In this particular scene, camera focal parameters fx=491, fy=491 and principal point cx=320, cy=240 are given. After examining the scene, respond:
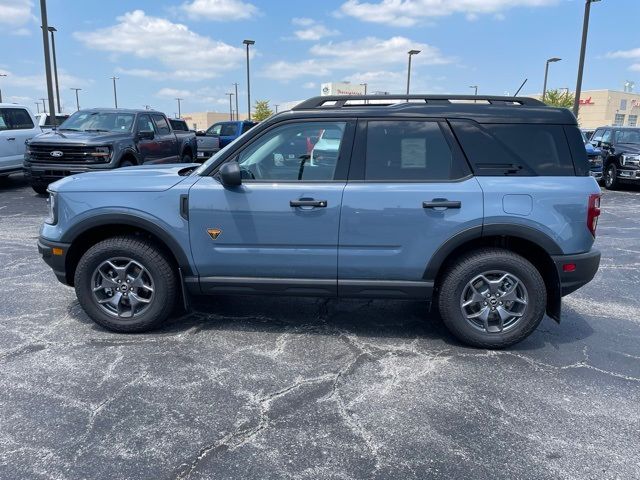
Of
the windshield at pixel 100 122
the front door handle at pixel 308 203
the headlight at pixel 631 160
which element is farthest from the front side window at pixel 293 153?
the headlight at pixel 631 160

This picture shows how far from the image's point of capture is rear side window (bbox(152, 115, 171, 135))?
475 inches

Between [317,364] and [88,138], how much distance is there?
8373 millimetres

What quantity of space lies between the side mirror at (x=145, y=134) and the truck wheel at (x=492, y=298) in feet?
29.2

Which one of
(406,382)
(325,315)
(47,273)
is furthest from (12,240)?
(406,382)

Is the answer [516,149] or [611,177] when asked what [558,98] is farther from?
[516,149]

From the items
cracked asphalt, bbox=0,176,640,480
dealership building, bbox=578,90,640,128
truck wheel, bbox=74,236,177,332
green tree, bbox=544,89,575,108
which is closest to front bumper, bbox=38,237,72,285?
truck wheel, bbox=74,236,177,332

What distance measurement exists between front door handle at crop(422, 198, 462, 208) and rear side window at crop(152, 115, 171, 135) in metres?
9.95

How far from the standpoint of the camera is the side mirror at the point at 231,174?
3584 mm

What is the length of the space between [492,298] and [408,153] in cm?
129

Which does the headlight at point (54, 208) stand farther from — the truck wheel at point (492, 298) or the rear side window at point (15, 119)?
the rear side window at point (15, 119)

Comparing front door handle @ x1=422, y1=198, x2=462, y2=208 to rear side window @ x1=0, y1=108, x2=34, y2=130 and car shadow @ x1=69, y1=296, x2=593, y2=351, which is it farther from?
rear side window @ x1=0, y1=108, x2=34, y2=130

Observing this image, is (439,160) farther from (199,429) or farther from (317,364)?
(199,429)

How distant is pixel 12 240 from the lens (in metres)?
7.23

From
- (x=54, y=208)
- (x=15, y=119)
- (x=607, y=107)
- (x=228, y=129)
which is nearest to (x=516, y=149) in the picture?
(x=54, y=208)
